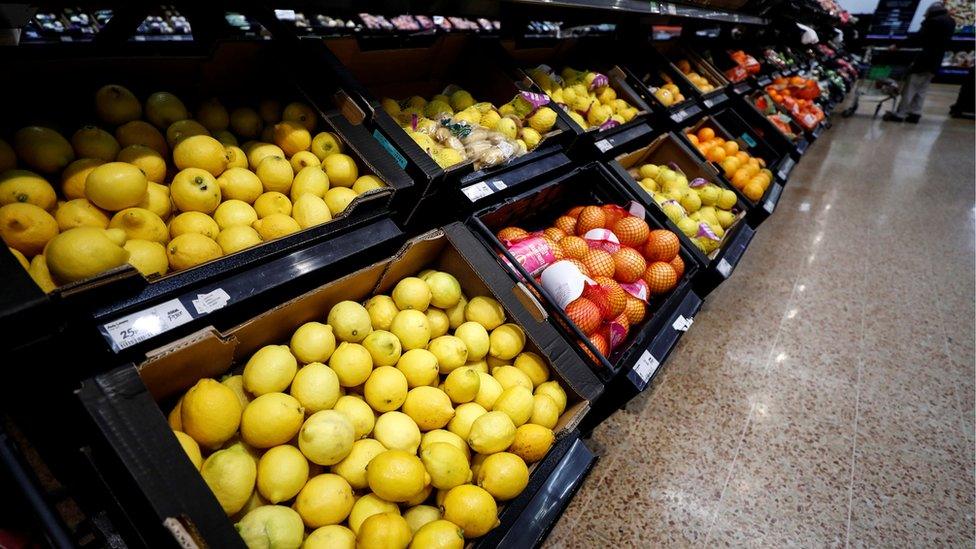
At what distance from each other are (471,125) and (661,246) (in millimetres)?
1038

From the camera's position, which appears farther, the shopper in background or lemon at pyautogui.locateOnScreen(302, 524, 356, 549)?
the shopper in background

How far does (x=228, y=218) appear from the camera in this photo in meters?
1.33

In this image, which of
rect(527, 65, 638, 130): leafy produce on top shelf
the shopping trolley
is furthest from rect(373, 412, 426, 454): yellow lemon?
the shopping trolley

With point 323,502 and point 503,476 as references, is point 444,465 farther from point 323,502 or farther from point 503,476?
point 323,502

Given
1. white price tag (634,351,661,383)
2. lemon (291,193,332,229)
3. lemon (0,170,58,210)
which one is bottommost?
white price tag (634,351,661,383)

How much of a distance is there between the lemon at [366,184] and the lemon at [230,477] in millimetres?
842

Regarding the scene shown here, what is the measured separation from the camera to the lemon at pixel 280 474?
1.07 metres

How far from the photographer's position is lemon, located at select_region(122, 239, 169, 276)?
108 cm

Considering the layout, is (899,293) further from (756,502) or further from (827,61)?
(827,61)

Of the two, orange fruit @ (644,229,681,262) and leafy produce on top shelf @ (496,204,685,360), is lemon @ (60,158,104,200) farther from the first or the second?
orange fruit @ (644,229,681,262)

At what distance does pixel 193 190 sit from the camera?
127cm

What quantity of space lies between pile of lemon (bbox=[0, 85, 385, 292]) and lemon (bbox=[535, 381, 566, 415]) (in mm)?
844

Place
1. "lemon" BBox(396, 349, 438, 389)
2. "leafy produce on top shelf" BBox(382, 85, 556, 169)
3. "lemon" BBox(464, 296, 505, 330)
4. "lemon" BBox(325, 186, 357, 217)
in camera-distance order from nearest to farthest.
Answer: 1. "lemon" BBox(396, 349, 438, 389)
2. "lemon" BBox(325, 186, 357, 217)
3. "lemon" BBox(464, 296, 505, 330)
4. "leafy produce on top shelf" BBox(382, 85, 556, 169)

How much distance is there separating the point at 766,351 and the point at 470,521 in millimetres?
2424
